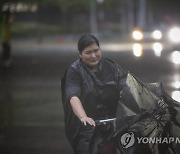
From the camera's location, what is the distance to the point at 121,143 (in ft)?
14.6

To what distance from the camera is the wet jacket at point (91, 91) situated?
4695mm

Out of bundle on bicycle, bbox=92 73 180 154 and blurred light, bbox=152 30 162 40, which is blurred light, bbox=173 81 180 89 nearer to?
Result: bundle on bicycle, bbox=92 73 180 154

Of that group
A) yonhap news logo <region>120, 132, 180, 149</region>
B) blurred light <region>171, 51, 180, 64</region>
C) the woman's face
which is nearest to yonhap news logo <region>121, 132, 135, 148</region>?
yonhap news logo <region>120, 132, 180, 149</region>

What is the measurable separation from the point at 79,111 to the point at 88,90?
0.23 meters

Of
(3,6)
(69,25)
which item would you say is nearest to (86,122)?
(3,6)

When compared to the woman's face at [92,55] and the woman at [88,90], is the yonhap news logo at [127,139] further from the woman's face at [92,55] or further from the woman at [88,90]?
the woman's face at [92,55]

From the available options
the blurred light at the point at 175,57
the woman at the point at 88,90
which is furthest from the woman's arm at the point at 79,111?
the blurred light at the point at 175,57

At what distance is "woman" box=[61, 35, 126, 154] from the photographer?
15.3ft

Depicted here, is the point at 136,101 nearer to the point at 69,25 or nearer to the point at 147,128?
the point at 147,128

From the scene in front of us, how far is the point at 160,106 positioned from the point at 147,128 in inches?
7.8

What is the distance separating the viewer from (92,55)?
15.7 feet

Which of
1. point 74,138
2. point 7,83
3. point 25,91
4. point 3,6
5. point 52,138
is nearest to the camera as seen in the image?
point 74,138

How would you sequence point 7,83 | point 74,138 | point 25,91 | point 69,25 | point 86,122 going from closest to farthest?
point 86,122
point 74,138
point 25,91
point 7,83
point 69,25

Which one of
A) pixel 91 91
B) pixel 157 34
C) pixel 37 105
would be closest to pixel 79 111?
pixel 91 91
